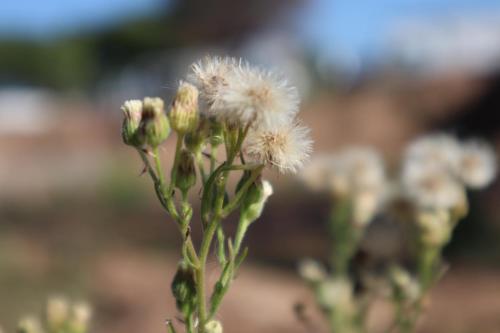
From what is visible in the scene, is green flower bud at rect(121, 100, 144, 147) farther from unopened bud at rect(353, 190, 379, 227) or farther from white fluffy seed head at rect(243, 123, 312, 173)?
unopened bud at rect(353, 190, 379, 227)

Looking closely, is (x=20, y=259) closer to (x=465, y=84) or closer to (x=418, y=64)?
(x=465, y=84)

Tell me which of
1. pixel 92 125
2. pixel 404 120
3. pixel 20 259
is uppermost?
pixel 92 125

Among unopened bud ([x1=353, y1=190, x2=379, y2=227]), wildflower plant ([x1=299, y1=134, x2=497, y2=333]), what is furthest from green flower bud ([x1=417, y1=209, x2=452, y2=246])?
unopened bud ([x1=353, y1=190, x2=379, y2=227])

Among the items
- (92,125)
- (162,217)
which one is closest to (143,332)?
(162,217)

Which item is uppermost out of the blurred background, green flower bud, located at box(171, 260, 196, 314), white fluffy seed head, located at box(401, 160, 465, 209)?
the blurred background

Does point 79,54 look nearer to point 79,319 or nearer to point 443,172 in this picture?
point 443,172

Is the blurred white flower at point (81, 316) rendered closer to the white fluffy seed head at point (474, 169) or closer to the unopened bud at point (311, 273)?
the unopened bud at point (311, 273)
